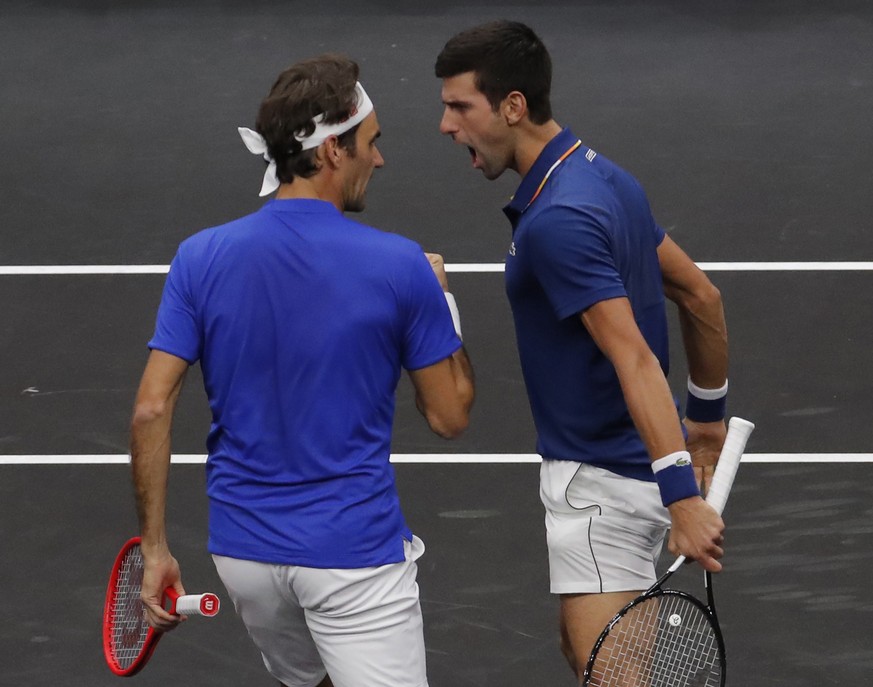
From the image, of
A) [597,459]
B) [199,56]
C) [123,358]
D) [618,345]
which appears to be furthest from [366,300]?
[199,56]

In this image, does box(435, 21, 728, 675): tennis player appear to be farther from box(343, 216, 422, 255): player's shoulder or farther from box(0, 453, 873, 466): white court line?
box(0, 453, 873, 466): white court line

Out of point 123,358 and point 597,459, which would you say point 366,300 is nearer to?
point 597,459

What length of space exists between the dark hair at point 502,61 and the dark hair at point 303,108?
0.50m

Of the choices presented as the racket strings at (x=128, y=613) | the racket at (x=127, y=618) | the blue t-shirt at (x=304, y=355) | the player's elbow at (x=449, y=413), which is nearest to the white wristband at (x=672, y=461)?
the player's elbow at (x=449, y=413)

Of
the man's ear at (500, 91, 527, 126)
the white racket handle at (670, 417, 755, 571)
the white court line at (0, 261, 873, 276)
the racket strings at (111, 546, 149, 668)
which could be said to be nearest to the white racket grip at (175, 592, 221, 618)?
the racket strings at (111, 546, 149, 668)

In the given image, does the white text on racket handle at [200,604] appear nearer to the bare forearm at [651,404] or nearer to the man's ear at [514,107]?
the bare forearm at [651,404]

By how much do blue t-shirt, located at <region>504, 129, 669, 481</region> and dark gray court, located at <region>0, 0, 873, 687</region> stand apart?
148cm

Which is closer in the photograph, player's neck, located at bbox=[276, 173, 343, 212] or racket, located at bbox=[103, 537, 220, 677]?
player's neck, located at bbox=[276, 173, 343, 212]

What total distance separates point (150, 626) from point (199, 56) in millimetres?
6944

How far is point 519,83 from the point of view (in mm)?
4102

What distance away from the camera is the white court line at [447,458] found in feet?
21.4

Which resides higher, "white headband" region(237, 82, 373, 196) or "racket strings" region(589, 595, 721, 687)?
"white headband" region(237, 82, 373, 196)

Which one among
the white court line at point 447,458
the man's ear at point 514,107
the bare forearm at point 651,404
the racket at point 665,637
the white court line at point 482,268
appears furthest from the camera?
the white court line at point 482,268

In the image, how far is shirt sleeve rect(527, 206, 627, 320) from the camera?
3820 mm
